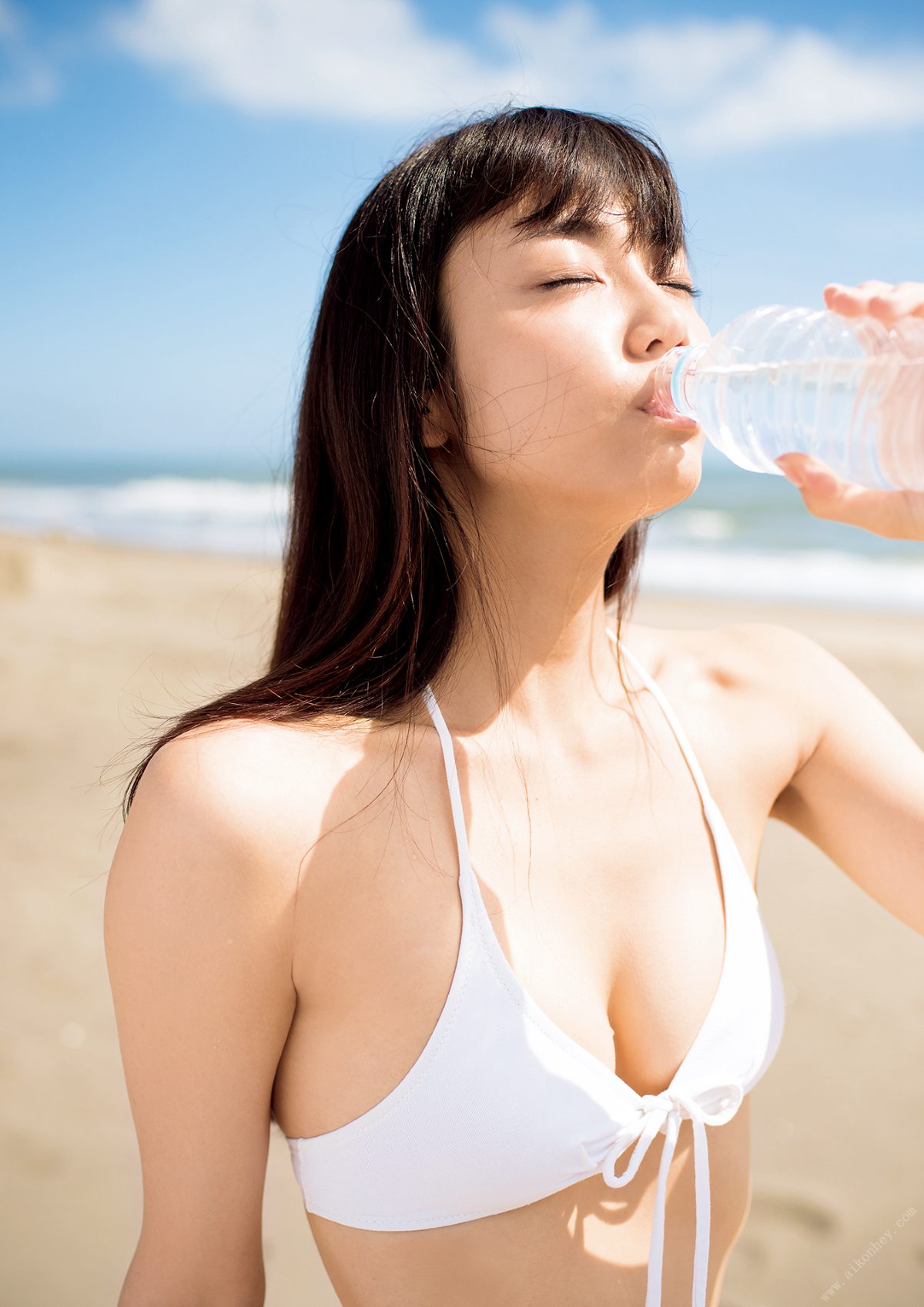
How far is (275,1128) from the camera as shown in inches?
146

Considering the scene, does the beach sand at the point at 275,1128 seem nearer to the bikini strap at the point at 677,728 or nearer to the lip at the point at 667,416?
the bikini strap at the point at 677,728

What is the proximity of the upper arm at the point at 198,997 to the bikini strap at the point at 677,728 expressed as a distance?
0.75 m

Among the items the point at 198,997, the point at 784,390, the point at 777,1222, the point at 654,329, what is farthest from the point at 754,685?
the point at 777,1222

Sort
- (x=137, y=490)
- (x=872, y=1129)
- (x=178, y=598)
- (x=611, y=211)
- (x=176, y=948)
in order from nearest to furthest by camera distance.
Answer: (x=176, y=948) < (x=611, y=211) < (x=872, y=1129) < (x=178, y=598) < (x=137, y=490)

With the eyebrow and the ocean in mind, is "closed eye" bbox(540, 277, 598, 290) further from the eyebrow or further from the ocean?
the ocean

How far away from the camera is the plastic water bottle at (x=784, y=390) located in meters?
1.45

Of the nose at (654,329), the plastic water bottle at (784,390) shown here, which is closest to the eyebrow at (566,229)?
the nose at (654,329)

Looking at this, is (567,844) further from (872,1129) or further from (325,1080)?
(872,1129)

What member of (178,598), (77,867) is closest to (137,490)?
(178,598)

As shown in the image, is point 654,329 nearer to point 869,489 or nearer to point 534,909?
point 869,489

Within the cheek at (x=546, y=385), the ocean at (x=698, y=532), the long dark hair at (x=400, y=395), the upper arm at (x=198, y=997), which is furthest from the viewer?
the ocean at (x=698, y=532)

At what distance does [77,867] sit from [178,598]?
7.25 m

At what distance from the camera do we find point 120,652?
29.0 ft

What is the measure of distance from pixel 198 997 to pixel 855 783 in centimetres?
121
